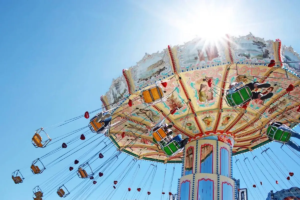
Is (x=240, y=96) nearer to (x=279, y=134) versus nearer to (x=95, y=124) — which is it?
(x=279, y=134)

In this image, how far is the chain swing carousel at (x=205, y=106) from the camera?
8211mm

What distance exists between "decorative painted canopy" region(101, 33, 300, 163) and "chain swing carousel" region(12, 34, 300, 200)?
3cm

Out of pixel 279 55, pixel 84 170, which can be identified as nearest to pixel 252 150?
pixel 279 55

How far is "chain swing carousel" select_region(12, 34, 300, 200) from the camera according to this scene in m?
8.21

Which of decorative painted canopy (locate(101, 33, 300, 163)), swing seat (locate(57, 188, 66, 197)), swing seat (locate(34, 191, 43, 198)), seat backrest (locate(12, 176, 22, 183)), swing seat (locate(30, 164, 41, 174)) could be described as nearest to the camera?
decorative painted canopy (locate(101, 33, 300, 163))

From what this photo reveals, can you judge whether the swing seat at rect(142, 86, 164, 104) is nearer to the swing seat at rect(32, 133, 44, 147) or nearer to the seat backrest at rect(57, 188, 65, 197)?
the swing seat at rect(32, 133, 44, 147)

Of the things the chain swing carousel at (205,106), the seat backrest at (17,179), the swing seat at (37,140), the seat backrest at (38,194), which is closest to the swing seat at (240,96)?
the chain swing carousel at (205,106)

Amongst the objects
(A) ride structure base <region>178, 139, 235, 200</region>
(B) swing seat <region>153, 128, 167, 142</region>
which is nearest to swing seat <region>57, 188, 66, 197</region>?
(A) ride structure base <region>178, 139, 235, 200</region>

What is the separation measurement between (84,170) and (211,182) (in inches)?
204

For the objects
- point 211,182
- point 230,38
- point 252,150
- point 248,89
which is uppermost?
point 230,38

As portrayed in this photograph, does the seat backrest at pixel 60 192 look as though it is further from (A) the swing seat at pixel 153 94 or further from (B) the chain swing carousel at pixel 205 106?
(A) the swing seat at pixel 153 94

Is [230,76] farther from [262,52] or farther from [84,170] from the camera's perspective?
[84,170]

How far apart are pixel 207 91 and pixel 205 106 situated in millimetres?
961

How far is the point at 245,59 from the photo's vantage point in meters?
8.15
